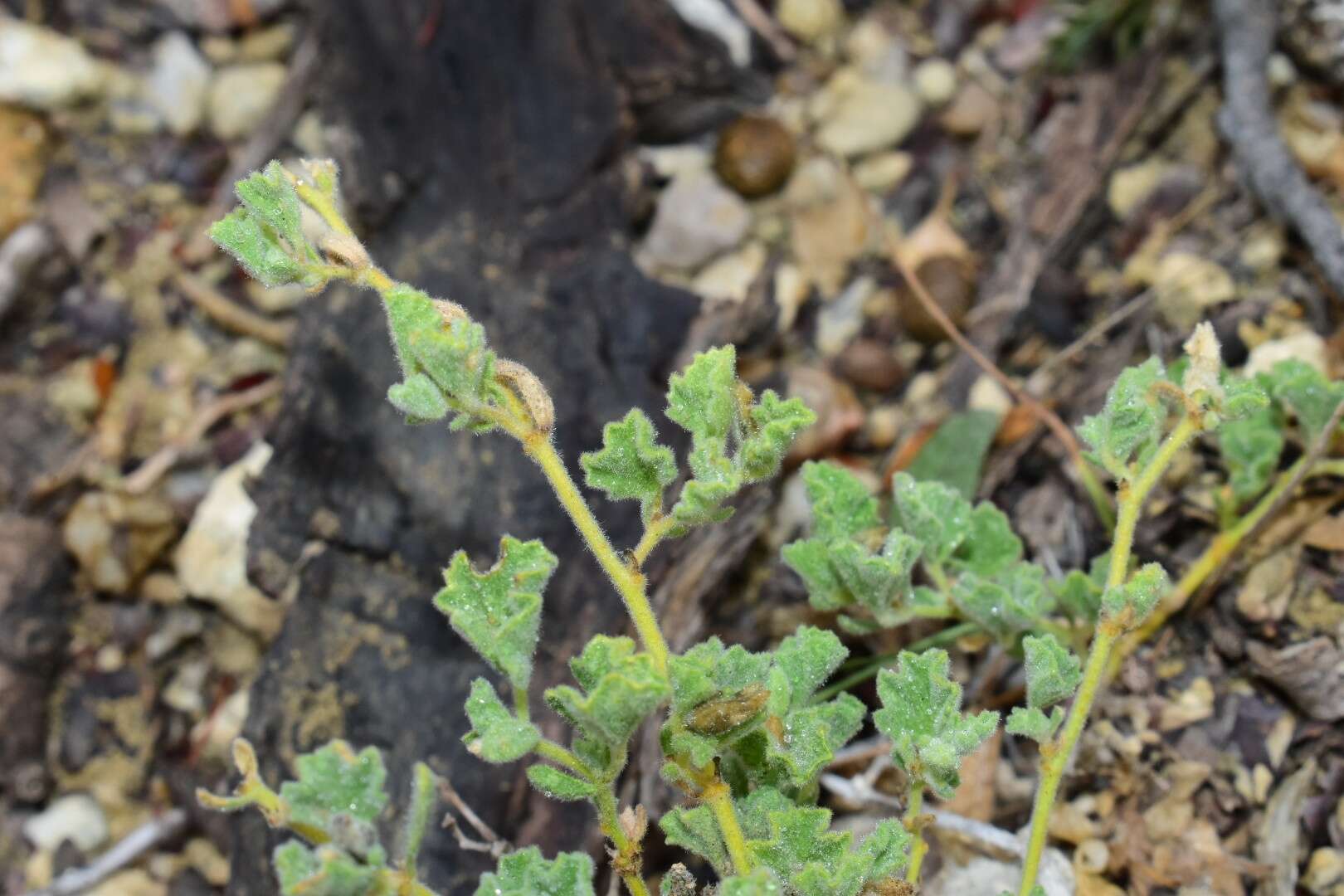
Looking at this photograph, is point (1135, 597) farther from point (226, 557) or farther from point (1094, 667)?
point (226, 557)

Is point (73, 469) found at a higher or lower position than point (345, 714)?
lower

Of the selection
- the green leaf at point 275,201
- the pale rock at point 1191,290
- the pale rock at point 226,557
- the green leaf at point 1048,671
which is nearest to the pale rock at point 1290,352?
the pale rock at point 1191,290

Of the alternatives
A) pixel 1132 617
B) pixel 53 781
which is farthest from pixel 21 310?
pixel 1132 617

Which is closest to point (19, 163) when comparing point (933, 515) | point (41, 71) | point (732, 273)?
point (41, 71)

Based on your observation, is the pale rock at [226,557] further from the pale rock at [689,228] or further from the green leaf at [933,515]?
the green leaf at [933,515]

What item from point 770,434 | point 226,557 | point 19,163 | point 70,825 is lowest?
point 70,825

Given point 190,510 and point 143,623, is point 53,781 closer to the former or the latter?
point 143,623
